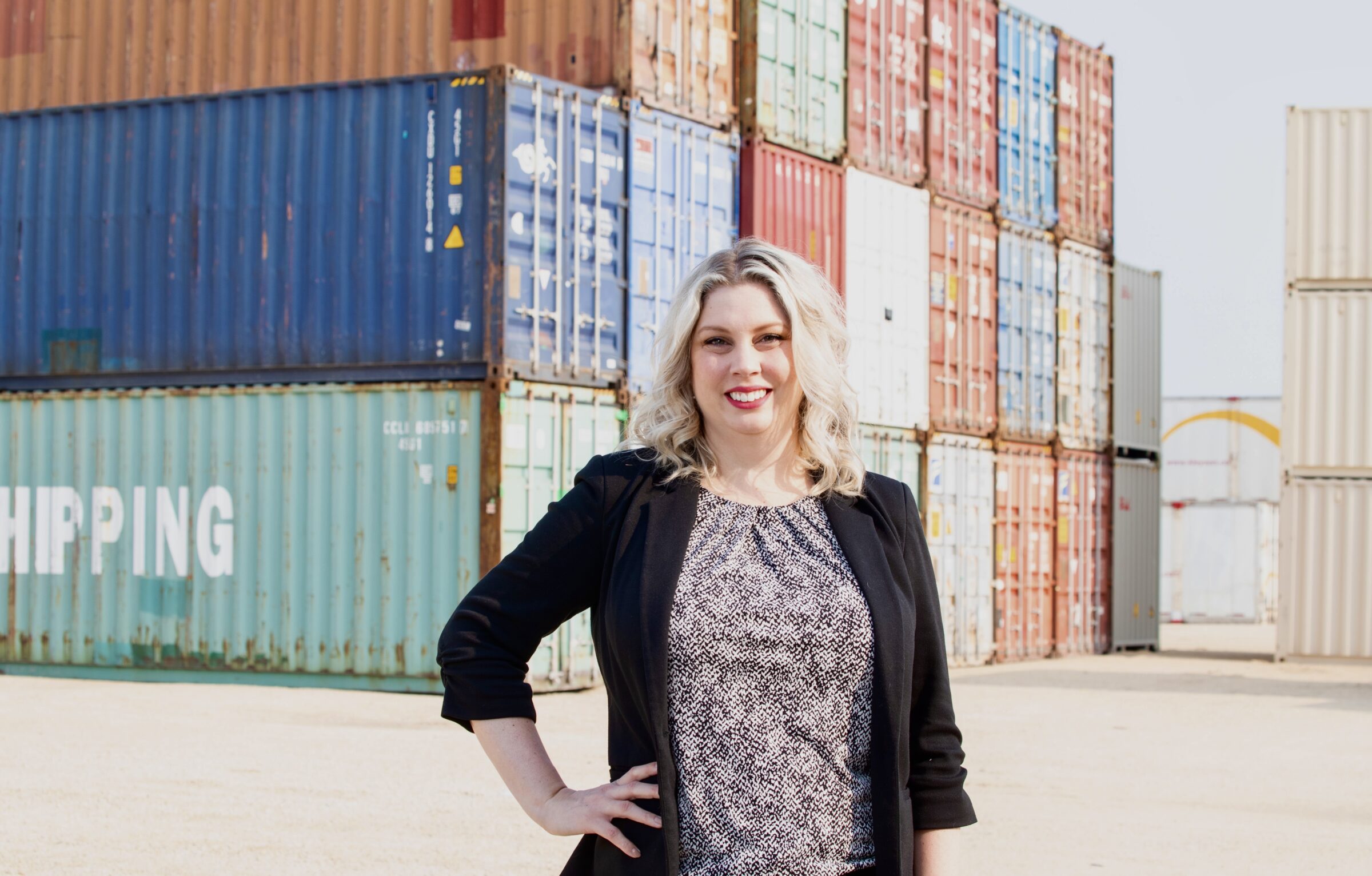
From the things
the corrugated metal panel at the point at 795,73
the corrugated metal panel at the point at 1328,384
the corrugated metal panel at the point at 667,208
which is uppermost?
the corrugated metal panel at the point at 795,73

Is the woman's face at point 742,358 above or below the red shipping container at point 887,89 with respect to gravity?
below

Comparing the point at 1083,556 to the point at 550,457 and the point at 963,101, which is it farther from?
the point at 550,457

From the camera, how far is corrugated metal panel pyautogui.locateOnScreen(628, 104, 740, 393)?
1609 centimetres

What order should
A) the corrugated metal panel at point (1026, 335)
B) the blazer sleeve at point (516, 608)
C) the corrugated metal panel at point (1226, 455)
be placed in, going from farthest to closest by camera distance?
the corrugated metal panel at point (1226, 455) → the corrugated metal panel at point (1026, 335) → the blazer sleeve at point (516, 608)

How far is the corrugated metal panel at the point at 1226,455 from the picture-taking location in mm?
39062

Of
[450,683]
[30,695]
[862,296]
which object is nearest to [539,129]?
[862,296]

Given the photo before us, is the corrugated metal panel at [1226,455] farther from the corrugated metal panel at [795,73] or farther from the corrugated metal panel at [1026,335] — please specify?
the corrugated metal panel at [795,73]

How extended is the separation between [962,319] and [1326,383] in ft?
15.1

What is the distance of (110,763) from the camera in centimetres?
1025

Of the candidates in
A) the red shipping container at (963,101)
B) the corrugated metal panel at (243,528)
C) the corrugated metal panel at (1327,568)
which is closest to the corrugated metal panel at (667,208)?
the corrugated metal panel at (243,528)

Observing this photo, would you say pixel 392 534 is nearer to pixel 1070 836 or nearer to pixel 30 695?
pixel 30 695

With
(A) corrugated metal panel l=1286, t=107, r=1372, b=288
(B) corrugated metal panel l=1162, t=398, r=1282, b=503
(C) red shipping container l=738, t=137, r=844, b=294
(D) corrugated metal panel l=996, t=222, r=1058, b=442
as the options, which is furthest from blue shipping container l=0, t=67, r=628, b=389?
(B) corrugated metal panel l=1162, t=398, r=1282, b=503

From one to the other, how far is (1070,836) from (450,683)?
6213 mm

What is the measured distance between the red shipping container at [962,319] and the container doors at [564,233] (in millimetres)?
5948
